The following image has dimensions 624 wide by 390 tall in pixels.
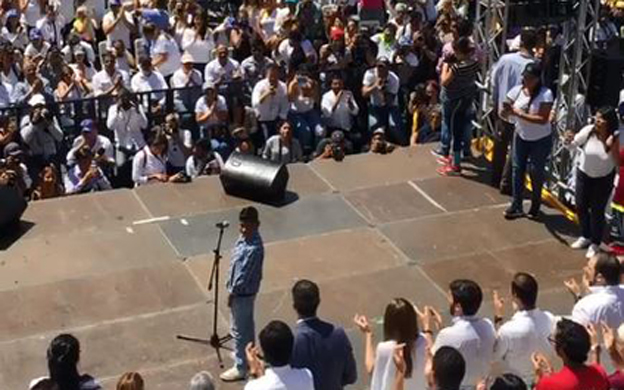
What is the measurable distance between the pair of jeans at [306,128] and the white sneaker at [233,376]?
237 inches

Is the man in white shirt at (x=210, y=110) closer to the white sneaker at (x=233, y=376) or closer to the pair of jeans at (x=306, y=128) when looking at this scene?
the pair of jeans at (x=306, y=128)

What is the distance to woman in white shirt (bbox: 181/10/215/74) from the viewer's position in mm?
16984

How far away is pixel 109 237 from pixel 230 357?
271cm

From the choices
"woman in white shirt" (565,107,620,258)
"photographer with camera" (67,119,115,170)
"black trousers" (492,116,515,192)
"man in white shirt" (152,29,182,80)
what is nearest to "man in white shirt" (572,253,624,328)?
"woman in white shirt" (565,107,620,258)

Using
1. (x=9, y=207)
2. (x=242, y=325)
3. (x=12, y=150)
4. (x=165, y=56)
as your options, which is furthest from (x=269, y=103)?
(x=242, y=325)

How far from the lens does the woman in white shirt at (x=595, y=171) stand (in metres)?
10.9

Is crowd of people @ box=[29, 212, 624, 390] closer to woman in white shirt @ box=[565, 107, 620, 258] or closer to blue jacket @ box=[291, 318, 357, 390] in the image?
blue jacket @ box=[291, 318, 357, 390]

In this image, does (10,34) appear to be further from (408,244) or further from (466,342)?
(466,342)

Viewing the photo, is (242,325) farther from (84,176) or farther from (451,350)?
(84,176)

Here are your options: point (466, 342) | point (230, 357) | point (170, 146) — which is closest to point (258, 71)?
point (170, 146)

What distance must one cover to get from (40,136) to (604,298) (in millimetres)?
7892

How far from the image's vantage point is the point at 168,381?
9.38m

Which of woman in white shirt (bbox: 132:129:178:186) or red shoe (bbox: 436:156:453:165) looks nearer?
red shoe (bbox: 436:156:453:165)

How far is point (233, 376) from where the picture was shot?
30.4 ft
